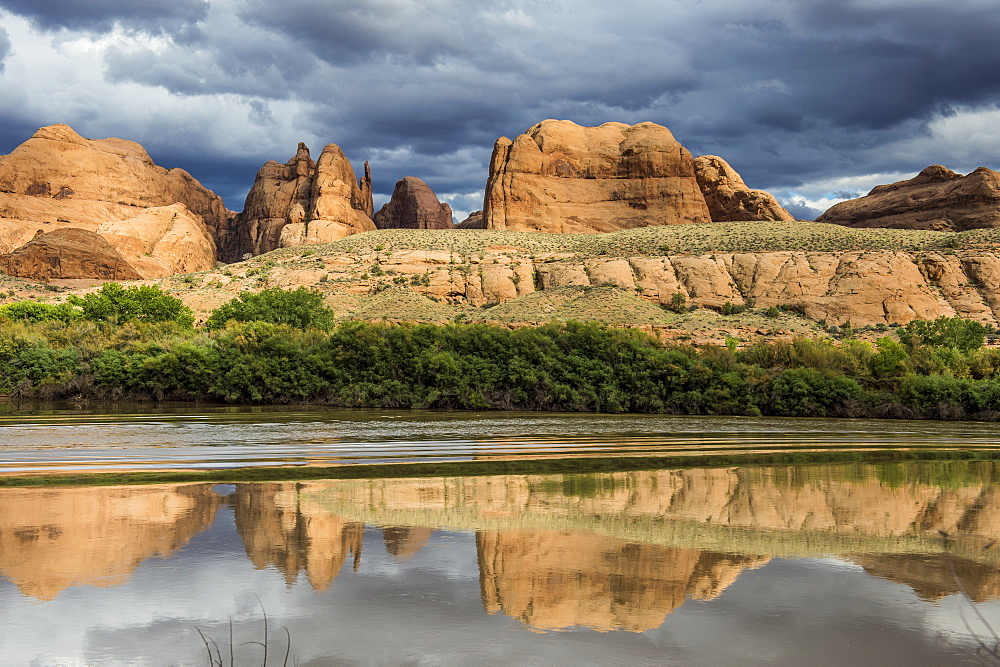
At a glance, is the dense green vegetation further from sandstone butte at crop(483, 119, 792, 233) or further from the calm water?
sandstone butte at crop(483, 119, 792, 233)

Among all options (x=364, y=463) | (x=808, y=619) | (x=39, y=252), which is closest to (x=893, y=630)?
(x=808, y=619)

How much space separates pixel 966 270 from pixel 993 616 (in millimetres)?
79853

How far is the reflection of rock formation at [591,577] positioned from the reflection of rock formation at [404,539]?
0.57 meters

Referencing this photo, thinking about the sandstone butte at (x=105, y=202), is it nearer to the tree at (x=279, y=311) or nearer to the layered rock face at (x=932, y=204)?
the tree at (x=279, y=311)

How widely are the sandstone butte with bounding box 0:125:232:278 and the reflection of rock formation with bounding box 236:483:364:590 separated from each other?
119626mm

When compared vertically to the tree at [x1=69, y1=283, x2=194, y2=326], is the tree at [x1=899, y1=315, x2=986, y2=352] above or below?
below

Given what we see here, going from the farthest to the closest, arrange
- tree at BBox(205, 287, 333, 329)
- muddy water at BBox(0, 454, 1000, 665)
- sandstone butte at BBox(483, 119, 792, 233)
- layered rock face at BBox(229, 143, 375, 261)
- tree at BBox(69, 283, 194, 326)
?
layered rock face at BBox(229, 143, 375, 261), sandstone butte at BBox(483, 119, 792, 233), tree at BBox(69, 283, 194, 326), tree at BBox(205, 287, 333, 329), muddy water at BBox(0, 454, 1000, 665)

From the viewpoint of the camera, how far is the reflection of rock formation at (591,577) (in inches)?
217

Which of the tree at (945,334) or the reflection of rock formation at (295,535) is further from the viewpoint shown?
the tree at (945,334)

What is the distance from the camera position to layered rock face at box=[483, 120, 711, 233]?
11400 centimetres

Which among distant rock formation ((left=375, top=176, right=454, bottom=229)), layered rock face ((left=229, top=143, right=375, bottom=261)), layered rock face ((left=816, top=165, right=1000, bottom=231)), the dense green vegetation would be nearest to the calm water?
the dense green vegetation

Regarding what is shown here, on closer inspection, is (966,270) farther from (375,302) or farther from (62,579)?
(62,579)

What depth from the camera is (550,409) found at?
32.2 metres

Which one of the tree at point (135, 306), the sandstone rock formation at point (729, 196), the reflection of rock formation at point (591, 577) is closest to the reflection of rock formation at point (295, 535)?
the reflection of rock formation at point (591, 577)
